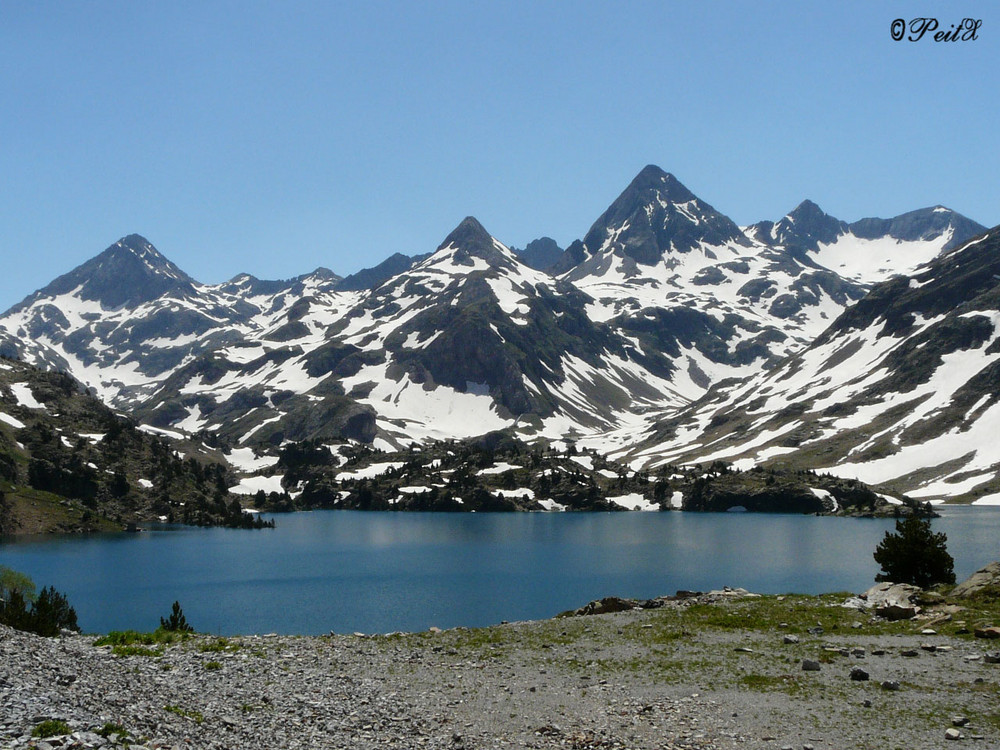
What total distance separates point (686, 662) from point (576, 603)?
A: 4378cm

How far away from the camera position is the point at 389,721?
23734mm

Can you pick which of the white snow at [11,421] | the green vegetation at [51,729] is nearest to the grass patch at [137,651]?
the green vegetation at [51,729]

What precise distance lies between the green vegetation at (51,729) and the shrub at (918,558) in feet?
138

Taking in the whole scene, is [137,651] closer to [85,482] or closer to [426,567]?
[426,567]

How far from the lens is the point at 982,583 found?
122 ft

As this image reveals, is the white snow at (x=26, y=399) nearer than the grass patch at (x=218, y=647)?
No

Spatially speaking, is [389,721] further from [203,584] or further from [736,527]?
[736,527]

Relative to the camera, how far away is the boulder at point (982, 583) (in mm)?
36500

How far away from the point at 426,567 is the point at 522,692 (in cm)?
7997

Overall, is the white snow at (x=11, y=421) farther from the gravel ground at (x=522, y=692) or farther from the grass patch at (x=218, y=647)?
the grass patch at (x=218, y=647)

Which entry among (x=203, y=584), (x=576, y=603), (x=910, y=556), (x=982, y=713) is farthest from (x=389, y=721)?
(x=203, y=584)

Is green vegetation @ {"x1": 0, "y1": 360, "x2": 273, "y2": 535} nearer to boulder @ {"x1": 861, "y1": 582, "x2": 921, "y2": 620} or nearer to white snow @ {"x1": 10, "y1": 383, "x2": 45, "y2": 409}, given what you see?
white snow @ {"x1": 10, "y1": 383, "x2": 45, "y2": 409}

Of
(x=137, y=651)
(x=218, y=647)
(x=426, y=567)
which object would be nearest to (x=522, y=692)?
(x=218, y=647)

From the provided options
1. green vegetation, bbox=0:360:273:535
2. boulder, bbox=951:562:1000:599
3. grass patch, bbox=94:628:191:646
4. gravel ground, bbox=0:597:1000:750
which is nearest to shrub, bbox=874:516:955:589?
boulder, bbox=951:562:1000:599
